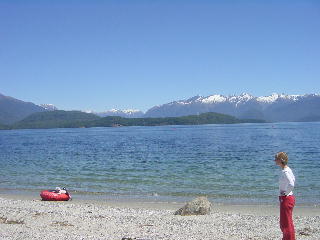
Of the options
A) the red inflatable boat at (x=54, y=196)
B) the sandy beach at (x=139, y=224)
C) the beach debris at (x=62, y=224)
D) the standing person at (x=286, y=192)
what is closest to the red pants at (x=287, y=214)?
the standing person at (x=286, y=192)

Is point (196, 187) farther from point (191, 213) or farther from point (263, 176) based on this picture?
point (191, 213)

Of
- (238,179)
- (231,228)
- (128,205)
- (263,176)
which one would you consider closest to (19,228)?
(231,228)

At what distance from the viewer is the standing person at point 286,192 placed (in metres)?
10.8

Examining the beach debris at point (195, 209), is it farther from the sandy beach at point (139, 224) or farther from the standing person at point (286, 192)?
the standing person at point (286, 192)

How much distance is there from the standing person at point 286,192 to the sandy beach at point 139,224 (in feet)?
9.17

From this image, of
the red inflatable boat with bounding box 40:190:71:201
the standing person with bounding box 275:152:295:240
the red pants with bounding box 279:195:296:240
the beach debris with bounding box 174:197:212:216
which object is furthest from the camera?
the red inflatable boat with bounding box 40:190:71:201

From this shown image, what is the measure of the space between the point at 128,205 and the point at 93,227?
8.29m

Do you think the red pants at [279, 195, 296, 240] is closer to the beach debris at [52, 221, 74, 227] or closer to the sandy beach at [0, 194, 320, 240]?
the sandy beach at [0, 194, 320, 240]

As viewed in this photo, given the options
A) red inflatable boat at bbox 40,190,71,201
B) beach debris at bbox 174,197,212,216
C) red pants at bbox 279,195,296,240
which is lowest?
red inflatable boat at bbox 40,190,71,201

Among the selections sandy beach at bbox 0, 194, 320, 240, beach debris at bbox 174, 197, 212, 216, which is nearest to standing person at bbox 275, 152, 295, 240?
sandy beach at bbox 0, 194, 320, 240

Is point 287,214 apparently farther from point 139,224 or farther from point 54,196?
point 54,196

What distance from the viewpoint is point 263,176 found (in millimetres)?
36156

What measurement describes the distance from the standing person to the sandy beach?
2.80m

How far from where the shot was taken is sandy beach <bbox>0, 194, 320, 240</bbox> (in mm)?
14023
